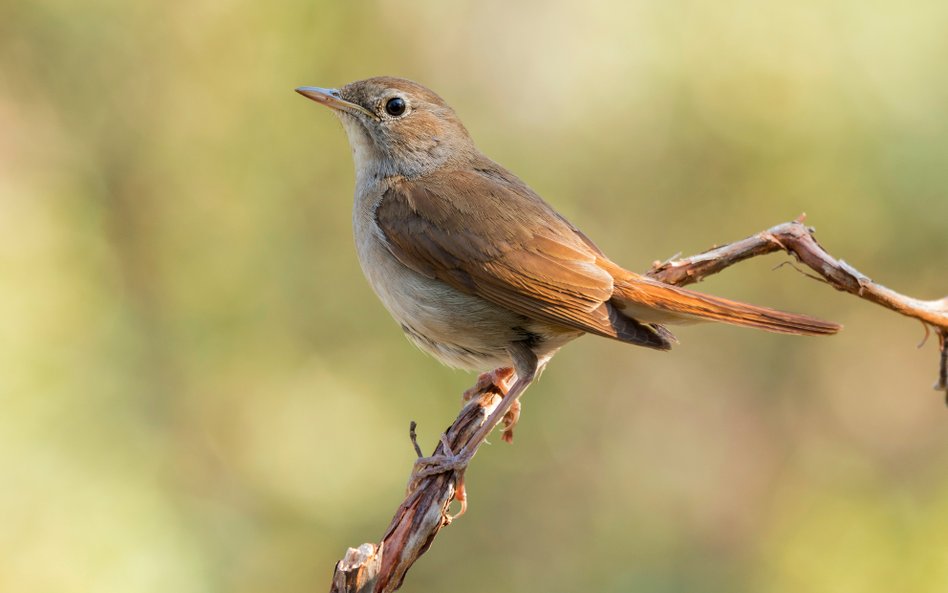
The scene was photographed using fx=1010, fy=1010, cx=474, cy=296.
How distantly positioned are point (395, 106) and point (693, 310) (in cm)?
182

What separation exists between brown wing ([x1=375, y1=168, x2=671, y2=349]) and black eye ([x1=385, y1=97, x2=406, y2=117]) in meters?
0.50

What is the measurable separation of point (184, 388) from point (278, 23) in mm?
2149

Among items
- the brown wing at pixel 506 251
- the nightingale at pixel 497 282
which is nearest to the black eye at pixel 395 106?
the nightingale at pixel 497 282

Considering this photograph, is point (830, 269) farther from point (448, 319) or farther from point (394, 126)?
point (394, 126)

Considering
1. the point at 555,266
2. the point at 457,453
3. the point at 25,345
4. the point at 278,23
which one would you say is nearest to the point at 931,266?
the point at 555,266

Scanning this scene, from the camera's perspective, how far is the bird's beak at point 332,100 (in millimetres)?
4457

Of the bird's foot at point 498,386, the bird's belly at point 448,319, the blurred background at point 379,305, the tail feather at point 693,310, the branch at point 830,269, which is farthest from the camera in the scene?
the blurred background at point 379,305

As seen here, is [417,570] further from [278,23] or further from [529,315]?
[278,23]

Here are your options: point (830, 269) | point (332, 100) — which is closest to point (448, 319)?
point (332, 100)

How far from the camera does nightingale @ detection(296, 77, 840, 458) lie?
3580 millimetres

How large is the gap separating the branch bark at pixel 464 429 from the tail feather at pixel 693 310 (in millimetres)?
106

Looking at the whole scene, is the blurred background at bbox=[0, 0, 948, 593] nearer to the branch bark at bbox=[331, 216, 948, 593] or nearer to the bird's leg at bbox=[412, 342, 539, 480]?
the bird's leg at bbox=[412, 342, 539, 480]

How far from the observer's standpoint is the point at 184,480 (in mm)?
5129

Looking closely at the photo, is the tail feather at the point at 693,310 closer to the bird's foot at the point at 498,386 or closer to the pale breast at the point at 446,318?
the pale breast at the point at 446,318
